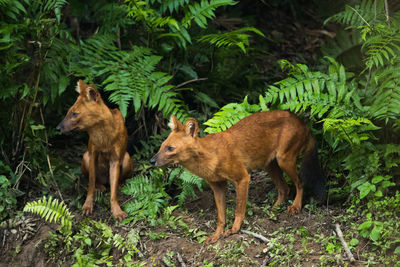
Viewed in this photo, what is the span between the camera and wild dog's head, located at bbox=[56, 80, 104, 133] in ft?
21.2

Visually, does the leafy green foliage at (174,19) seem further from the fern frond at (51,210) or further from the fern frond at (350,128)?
the fern frond at (51,210)

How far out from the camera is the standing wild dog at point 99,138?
6.48 metres

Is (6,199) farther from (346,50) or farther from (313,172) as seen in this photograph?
(346,50)

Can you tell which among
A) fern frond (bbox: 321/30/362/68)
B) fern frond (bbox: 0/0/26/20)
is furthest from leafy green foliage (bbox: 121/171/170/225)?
fern frond (bbox: 321/30/362/68)

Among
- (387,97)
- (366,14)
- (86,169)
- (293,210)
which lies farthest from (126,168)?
(366,14)

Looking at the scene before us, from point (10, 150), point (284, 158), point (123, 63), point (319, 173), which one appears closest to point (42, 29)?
point (123, 63)

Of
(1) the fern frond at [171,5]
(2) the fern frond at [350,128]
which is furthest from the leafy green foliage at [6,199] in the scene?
(2) the fern frond at [350,128]

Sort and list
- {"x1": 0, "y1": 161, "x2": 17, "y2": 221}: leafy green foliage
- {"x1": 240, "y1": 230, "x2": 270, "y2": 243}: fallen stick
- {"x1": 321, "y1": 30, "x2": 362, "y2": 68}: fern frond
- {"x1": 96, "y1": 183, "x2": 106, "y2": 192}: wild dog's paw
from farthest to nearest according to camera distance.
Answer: {"x1": 321, "y1": 30, "x2": 362, "y2": 68}: fern frond, {"x1": 96, "y1": 183, "x2": 106, "y2": 192}: wild dog's paw, {"x1": 0, "y1": 161, "x2": 17, "y2": 221}: leafy green foliage, {"x1": 240, "y1": 230, "x2": 270, "y2": 243}: fallen stick

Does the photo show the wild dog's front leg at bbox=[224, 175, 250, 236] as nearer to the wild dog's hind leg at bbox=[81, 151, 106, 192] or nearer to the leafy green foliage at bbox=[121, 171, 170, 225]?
the leafy green foliage at bbox=[121, 171, 170, 225]

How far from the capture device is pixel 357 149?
20.5 ft

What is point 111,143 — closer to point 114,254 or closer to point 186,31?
point 114,254

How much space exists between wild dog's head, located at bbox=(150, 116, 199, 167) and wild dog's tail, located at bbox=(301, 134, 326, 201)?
1598 millimetres

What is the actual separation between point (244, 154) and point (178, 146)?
3.05ft

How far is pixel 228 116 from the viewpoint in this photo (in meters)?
6.81
